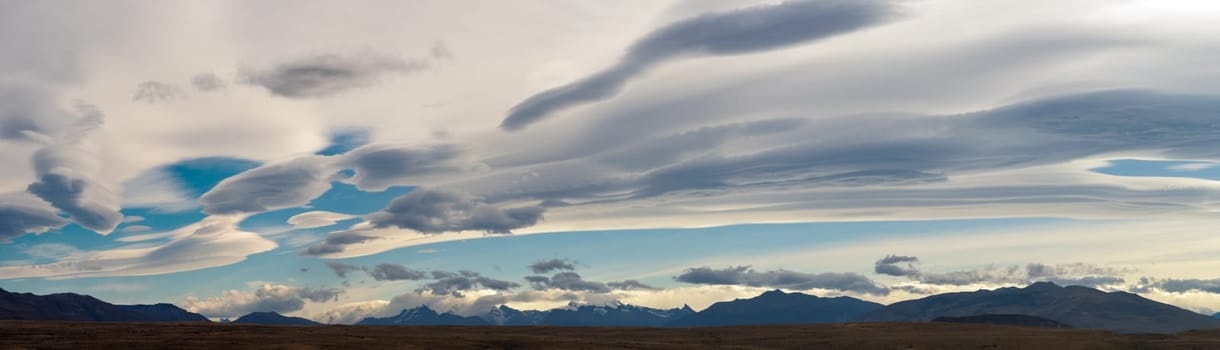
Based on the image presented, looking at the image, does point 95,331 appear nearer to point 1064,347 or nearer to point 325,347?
point 325,347

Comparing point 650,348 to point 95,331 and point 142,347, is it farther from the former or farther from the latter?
point 95,331

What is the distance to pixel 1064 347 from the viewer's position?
17012 centimetres

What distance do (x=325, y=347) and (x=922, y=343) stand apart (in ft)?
382

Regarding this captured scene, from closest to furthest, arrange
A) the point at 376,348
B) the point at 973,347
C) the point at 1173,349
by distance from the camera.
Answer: the point at 376,348
the point at 1173,349
the point at 973,347

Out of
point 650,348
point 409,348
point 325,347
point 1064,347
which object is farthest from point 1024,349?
point 325,347

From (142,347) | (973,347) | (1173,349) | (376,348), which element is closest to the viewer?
(142,347)

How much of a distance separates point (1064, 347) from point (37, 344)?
180 metres

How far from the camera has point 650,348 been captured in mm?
161625

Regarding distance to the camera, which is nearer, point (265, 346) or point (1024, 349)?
point (265, 346)

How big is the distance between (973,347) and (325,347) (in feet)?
395

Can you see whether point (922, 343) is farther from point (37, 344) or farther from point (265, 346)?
point (37, 344)

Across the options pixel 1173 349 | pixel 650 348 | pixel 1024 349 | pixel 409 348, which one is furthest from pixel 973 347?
pixel 409 348

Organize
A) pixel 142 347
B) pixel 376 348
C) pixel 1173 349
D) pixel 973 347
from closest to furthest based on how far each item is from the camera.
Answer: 1. pixel 142 347
2. pixel 376 348
3. pixel 1173 349
4. pixel 973 347

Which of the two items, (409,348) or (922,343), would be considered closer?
(409,348)
